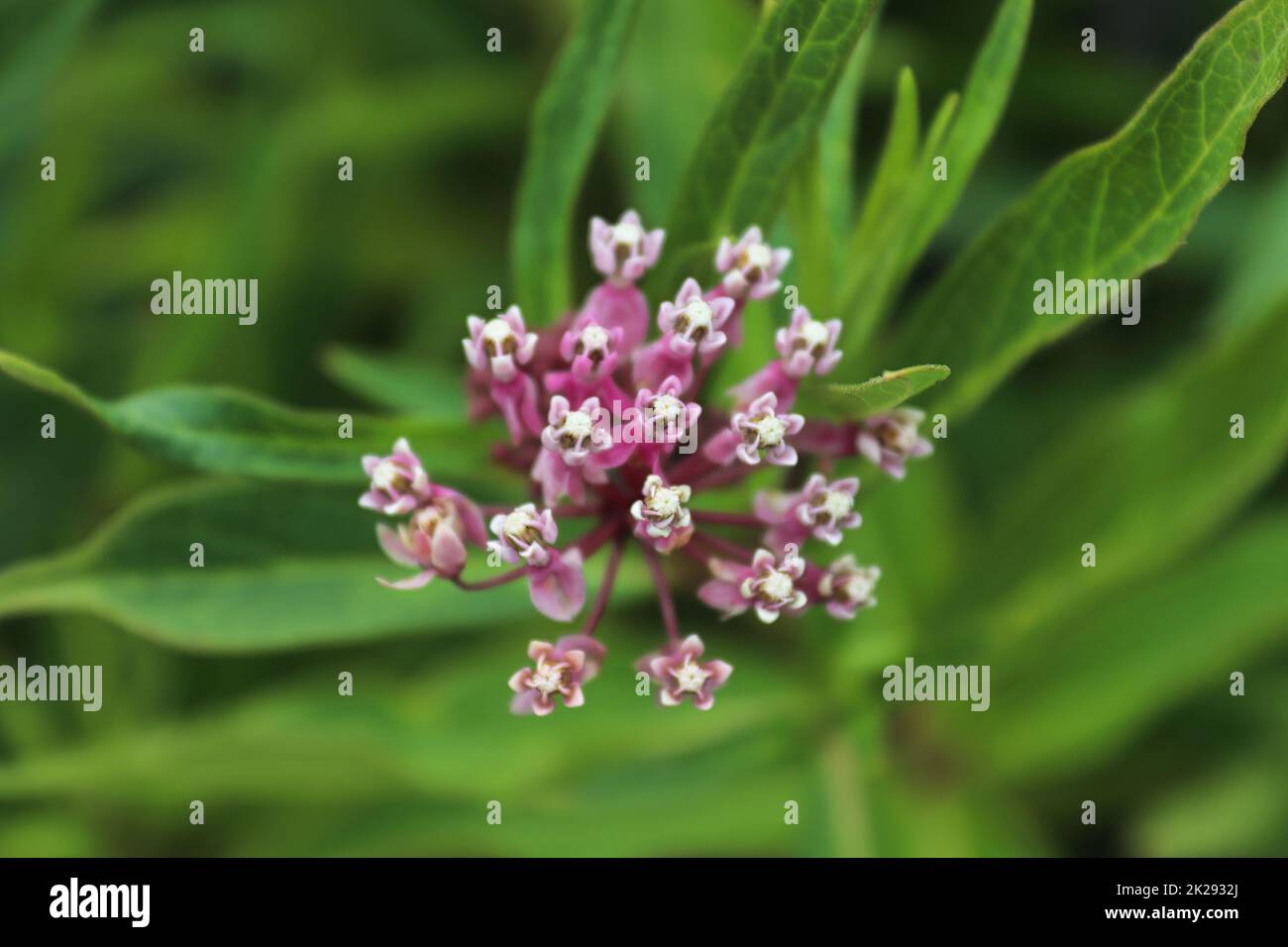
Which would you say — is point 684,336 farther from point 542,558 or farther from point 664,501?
point 542,558

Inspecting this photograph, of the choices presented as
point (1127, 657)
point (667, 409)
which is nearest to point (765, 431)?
point (667, 409)

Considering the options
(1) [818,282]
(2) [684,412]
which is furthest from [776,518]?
(1) [818,282]

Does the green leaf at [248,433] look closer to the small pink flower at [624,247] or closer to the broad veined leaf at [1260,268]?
the small pink flower at [624,247]

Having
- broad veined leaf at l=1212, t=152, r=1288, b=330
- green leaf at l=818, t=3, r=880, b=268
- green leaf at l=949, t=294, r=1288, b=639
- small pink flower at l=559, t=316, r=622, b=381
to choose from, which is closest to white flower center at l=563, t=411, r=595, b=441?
small pink flower at l=559, t=316, r=622, b=381

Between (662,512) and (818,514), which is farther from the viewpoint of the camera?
(818,514)

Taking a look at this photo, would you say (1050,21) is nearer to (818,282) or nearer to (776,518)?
(818,282)

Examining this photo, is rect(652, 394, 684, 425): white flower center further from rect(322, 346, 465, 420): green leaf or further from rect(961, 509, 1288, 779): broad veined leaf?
rect(961, 509, 1288, 779): broad veined leaf
